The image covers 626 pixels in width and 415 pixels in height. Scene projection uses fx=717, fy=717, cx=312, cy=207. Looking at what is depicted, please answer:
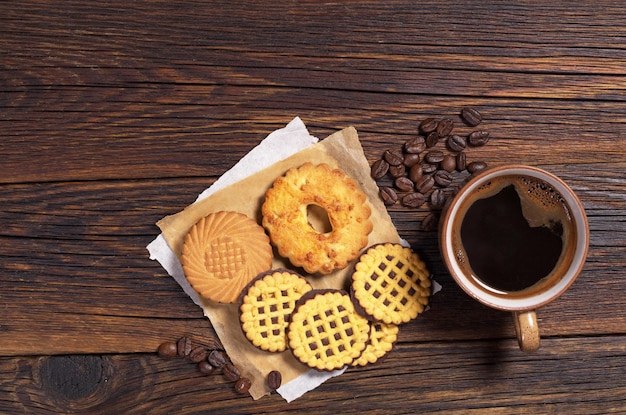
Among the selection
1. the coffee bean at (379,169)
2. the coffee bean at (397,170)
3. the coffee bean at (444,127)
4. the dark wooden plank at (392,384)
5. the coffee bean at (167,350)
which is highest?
the coffee bean at (444,127)

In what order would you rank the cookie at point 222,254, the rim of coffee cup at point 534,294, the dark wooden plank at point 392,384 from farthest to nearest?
the dark wooden plank at point 392,384, the cookie at point 222,254, the rim of coffee cup at point 534,294

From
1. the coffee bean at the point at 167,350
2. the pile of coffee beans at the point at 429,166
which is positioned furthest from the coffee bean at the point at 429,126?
the coffee bean at the point at 167,350

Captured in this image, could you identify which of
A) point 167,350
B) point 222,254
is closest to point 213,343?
point 167,350

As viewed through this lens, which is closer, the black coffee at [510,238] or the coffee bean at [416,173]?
the black coffee at [510,238]

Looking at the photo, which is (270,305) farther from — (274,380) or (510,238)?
(510,238)

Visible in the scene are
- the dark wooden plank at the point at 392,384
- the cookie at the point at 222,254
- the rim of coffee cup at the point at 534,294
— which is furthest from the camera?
the dark wooden plank at the point at 392,384

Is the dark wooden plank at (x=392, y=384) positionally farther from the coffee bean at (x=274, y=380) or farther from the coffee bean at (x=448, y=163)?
the coffee bean at (x=448, y=163)
